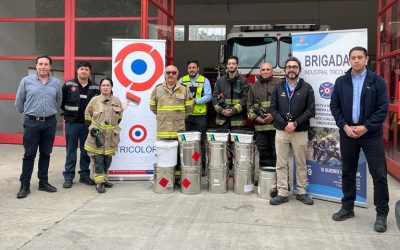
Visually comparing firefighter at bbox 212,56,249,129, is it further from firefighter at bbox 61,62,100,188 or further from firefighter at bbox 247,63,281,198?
firefighter at bbox 61,62,100,188

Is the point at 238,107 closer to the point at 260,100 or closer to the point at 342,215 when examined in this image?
the point at 260,100

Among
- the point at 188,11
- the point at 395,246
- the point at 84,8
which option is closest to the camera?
the point at 395,246

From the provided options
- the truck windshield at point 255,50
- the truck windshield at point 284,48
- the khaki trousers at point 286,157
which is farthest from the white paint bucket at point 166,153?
the truck windshield at point 284,48

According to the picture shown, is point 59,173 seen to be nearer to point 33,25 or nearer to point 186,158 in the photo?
point 186,158

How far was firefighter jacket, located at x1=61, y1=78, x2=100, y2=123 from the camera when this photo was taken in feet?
20.3

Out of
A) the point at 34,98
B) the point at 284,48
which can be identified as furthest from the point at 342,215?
the point at 284,48

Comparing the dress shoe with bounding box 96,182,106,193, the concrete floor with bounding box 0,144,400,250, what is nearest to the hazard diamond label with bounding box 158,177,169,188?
the concrete floor with bounding box 0,144,400,250

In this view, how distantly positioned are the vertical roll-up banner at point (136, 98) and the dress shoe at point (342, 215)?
10.1 ft

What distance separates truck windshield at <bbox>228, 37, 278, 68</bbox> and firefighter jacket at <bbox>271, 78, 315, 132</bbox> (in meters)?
4.01

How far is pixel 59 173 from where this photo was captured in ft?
23.3

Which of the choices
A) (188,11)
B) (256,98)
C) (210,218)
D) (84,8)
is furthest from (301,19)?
(210,218)

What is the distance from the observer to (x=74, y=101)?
6.21 m

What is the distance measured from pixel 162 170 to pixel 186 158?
387 millimetres

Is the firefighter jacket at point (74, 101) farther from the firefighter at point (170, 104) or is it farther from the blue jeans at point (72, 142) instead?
the firefighter at point (170, 104)
